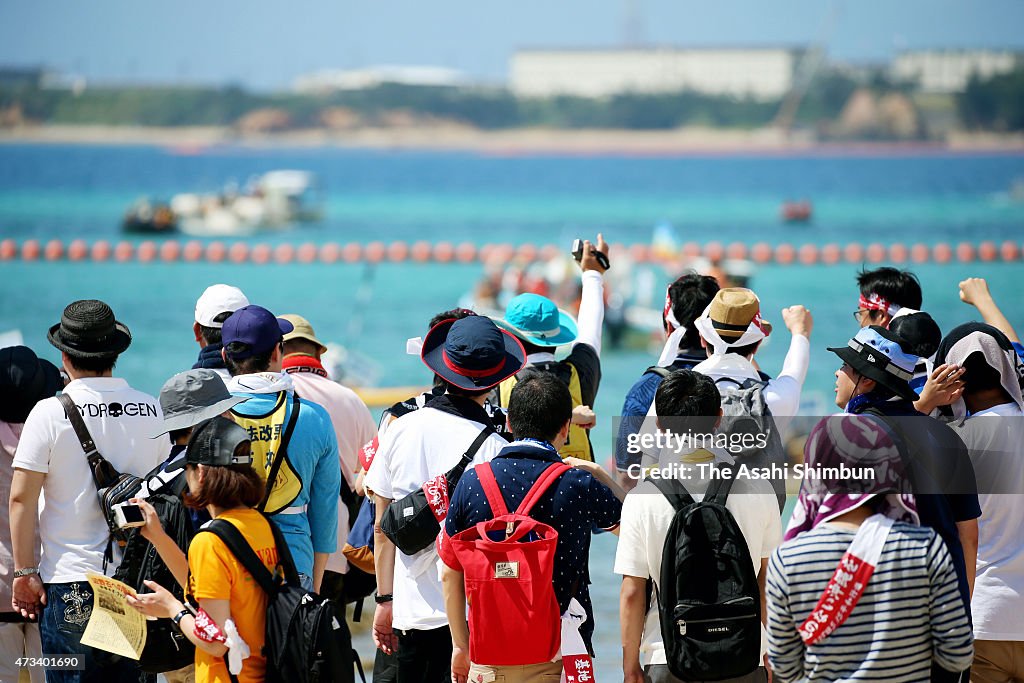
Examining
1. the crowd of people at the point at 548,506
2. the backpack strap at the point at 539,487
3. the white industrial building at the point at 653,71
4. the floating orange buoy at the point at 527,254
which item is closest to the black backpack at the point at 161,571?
the crowd of people at the point at 548,506

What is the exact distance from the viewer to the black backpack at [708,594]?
3.42 m

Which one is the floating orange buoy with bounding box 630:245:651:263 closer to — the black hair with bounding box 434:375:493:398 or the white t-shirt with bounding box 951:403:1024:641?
the white t-shirt with bounding box 951:403:1024:641

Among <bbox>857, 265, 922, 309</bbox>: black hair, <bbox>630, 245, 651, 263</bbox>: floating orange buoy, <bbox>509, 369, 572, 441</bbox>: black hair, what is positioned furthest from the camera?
<bbox>630, 245, 651, 263</bbox>: floating orange buoy

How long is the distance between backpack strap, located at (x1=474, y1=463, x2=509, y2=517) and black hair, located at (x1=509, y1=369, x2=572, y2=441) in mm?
185

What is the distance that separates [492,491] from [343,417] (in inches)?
64.1

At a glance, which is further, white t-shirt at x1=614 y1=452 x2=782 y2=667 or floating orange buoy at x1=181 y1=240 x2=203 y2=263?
floating orange buoy at x1=181 y1=240 x2=203 y2=263

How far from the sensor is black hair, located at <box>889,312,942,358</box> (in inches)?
176

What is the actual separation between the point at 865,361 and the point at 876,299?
1.41 metres

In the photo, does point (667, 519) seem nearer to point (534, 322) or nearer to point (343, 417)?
→ point (534, 322)

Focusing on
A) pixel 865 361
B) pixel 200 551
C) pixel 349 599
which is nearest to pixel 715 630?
pixel 865 361

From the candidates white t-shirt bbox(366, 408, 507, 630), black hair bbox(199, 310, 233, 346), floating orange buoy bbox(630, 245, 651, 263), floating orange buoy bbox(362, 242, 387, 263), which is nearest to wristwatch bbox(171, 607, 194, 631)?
white t-shirt bbox(366, 408, 507, 630)

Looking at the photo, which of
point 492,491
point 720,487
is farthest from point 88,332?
point 720,487

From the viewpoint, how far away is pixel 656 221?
64438 millimetres

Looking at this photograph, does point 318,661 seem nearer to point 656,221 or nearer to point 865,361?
point 865,361
